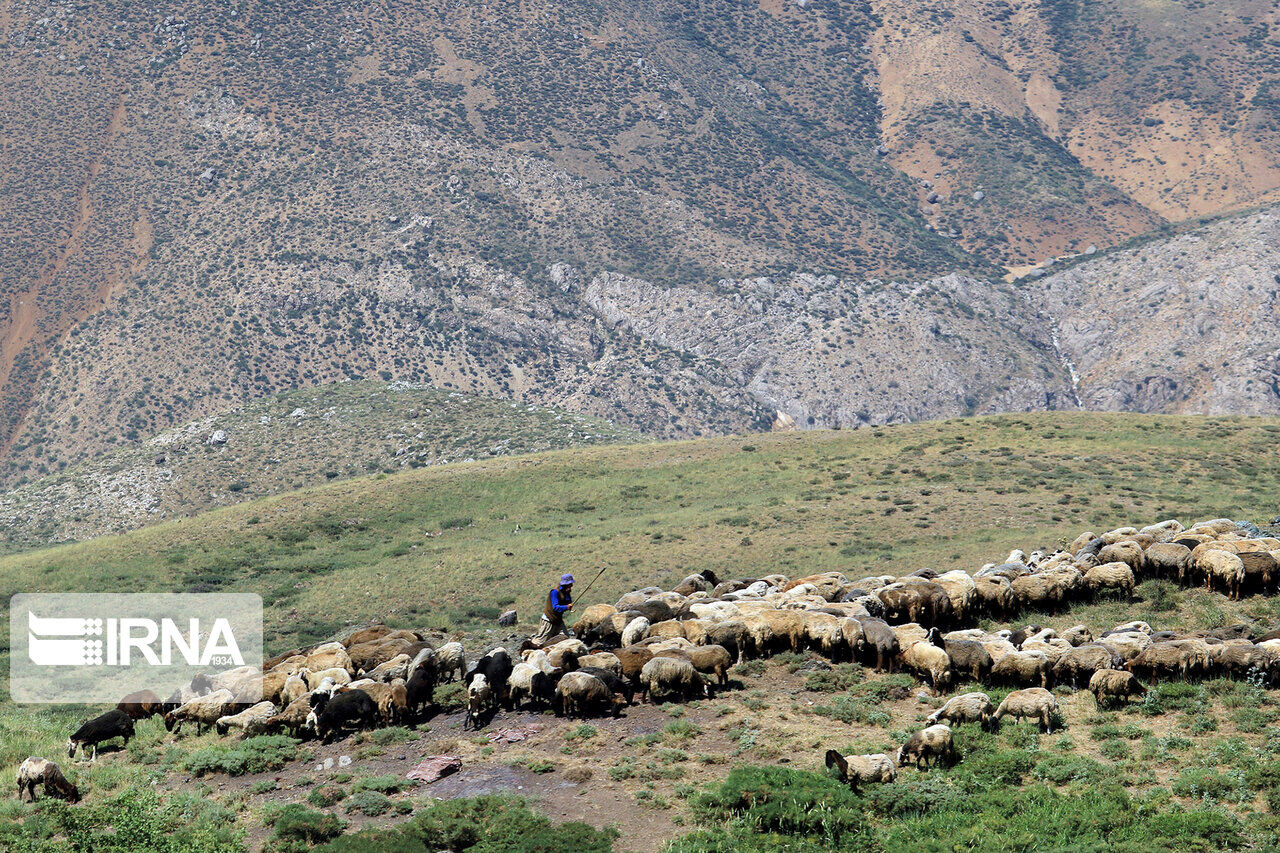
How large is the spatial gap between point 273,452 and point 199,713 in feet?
203

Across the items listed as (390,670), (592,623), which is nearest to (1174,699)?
(592,623)

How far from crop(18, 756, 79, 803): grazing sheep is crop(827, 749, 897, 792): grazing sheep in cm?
1265

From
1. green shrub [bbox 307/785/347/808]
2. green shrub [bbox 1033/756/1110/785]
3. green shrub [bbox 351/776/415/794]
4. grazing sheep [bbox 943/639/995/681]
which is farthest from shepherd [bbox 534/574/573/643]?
green shrub [bbox 1033/756/1110/785]

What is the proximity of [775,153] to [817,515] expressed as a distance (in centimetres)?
10471

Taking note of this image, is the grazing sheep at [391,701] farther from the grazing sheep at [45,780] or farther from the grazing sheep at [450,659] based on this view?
the grazing sheep at [45,780]

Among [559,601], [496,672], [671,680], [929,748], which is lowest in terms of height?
[929,748]

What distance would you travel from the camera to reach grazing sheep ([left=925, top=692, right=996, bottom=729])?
1831 centimetres

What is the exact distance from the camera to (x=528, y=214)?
125312 millimetres

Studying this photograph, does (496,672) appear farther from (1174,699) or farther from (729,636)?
(1174,699)

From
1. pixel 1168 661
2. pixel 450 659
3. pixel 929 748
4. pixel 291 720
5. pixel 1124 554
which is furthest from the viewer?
pixel 1124 554

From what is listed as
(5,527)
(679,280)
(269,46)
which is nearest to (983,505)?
(5,527)

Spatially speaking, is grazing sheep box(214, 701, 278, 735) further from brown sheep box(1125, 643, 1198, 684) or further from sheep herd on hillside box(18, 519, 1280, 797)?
brown sheep box(1125, 643, 1198, 684)

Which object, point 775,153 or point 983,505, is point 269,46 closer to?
point 775,153

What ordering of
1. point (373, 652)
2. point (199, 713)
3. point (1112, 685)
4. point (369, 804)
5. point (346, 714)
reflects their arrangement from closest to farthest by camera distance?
point (369, 804)
point (1112, 685)
point (346, 714)
point (199, 713)
point (373, 652)
